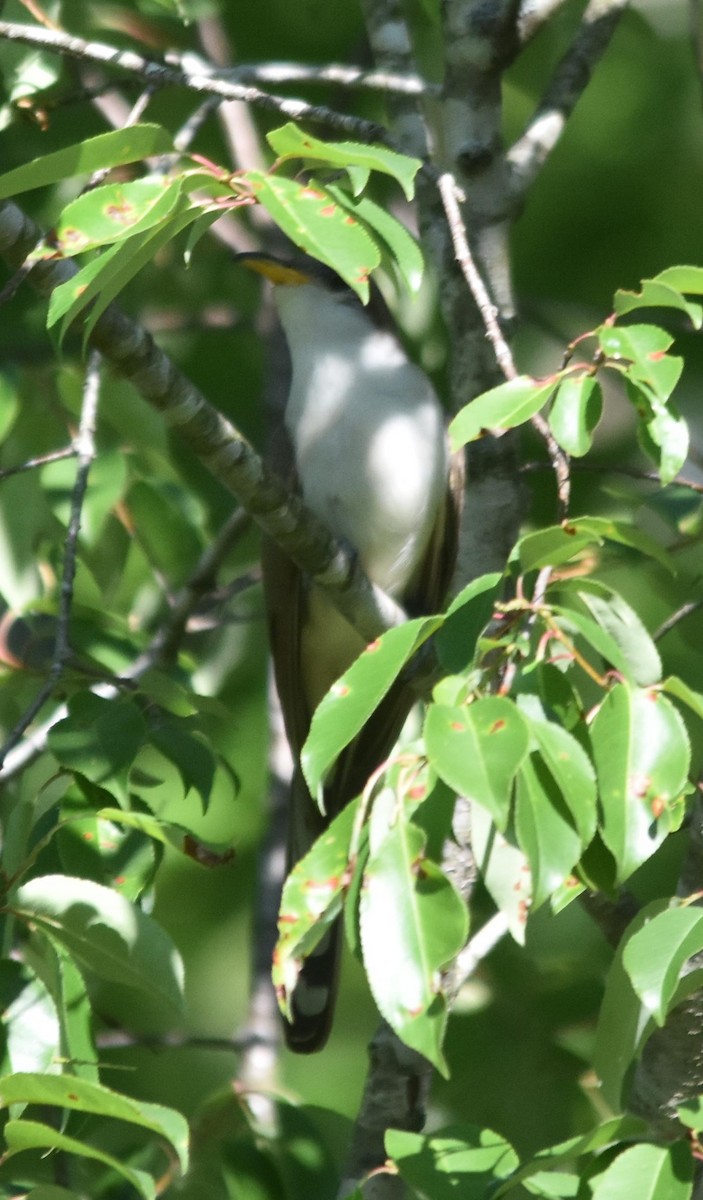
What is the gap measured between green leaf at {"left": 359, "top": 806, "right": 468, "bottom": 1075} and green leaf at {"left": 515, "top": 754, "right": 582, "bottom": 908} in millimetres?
95

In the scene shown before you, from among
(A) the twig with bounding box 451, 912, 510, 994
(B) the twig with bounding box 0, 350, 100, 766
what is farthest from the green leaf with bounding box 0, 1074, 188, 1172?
(A) the twig with bounding box 451, 912, 510, 994

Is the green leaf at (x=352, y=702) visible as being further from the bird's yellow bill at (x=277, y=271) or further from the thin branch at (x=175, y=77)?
the bird's yellow bill at (x=277, y=271)

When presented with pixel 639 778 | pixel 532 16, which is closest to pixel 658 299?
pixel 639 778

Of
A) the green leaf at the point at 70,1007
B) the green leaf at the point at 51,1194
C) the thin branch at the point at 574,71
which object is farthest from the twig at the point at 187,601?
the green leaf at the point at 51,1194

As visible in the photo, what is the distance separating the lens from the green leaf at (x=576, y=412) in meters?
2.08

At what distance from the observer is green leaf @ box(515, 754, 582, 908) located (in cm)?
182

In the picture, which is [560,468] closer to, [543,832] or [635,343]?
[635,343]

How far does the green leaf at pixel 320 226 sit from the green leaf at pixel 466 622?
40 cm

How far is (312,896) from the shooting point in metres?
1.90

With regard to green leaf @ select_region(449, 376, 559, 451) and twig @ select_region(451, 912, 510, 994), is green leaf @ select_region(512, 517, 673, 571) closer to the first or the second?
green leaf @ select_region(449, 376, 559, 451)

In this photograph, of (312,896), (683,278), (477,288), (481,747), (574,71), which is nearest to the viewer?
(481,747)

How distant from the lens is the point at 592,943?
471 cm

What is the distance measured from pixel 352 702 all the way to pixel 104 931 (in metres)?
0.61

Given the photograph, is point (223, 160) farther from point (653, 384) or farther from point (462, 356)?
point (653, 384)
